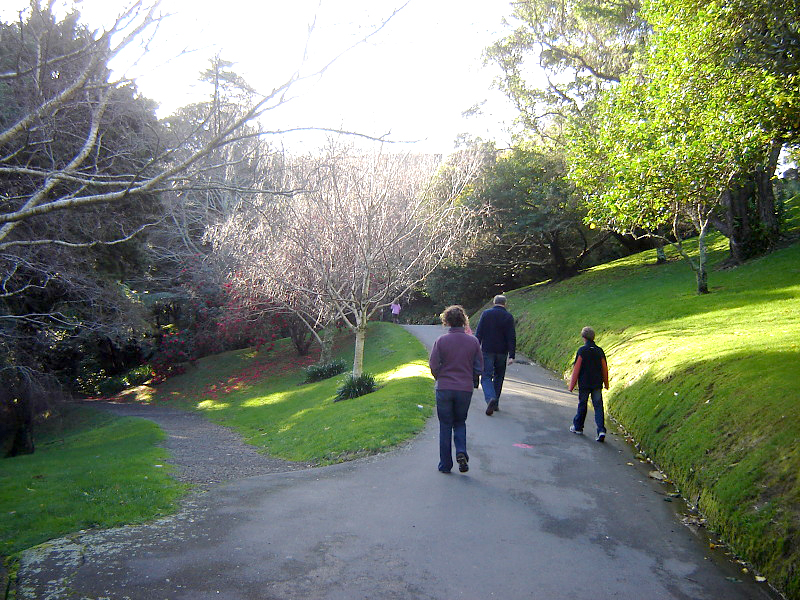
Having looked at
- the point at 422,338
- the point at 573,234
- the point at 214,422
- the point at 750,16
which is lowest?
the point at 214,422

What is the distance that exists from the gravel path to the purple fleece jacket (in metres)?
3.96

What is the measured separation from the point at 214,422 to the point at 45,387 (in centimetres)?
571

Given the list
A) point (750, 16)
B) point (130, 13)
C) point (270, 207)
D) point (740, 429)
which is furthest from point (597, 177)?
point (130, 13)

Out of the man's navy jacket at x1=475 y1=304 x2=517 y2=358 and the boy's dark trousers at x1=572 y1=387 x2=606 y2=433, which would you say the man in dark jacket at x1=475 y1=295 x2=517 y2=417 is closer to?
the man's navy jacket at x1=475 y1=304 x2=517 y2=358

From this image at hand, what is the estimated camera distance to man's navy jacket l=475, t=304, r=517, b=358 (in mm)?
11062

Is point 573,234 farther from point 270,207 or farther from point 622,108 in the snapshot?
point 270,207

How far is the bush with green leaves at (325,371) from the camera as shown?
23641mm

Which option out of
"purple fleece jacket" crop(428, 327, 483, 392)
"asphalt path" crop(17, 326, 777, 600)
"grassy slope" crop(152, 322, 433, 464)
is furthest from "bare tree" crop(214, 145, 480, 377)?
"asphalt path" crop(17, 326, 777, 600)

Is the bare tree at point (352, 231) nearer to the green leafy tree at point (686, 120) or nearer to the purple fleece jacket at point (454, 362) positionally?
the green leafy tree at point (686, 120)

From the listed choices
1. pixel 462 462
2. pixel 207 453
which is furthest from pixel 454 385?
pixel 207 453

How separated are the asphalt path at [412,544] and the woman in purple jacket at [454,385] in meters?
0.34

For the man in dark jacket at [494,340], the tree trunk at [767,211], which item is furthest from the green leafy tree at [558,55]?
the man in dark jacket at [494,340]

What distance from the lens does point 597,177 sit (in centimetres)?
1723

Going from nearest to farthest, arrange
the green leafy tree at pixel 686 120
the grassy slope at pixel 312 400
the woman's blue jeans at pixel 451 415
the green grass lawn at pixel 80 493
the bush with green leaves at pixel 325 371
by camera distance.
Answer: the green grass lawn at pixel 80 493, the woman's blue jeans at pixel 451 415, the green leafy tree at pixel 686 120, the grassy slope at pixel 312 400, the bush with green leaves at pixel 325 371
